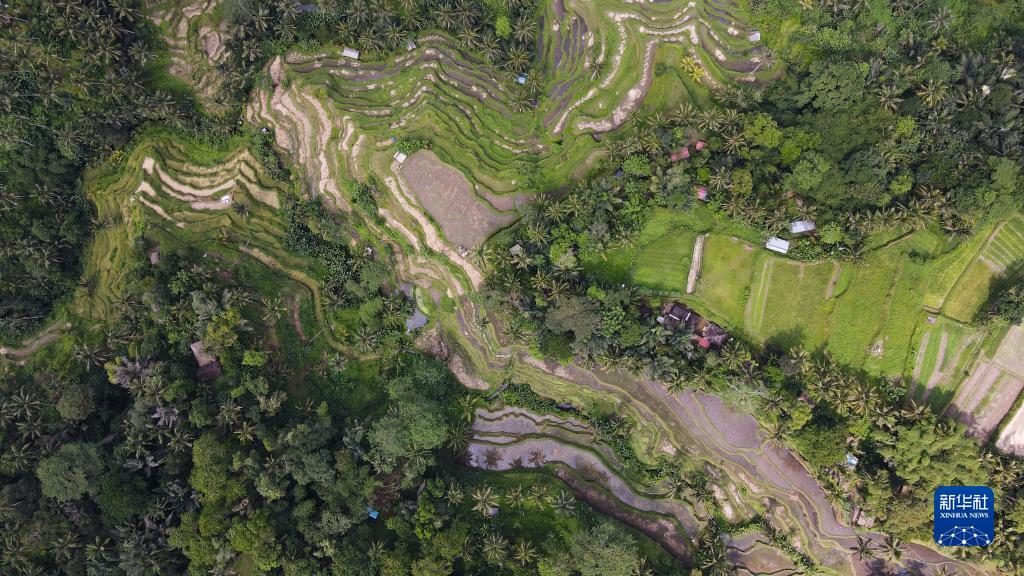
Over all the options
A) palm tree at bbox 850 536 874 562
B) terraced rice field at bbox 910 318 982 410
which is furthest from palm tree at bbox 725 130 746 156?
palm tree at bbox 850 536 874 562

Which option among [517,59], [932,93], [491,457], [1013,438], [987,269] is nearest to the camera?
[932,93]

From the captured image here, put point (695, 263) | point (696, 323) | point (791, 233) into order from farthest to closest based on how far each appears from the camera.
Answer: point (695, 263)
point (696, 323)
point (791, 233)

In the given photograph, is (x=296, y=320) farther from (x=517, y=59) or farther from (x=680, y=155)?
(x=680, y=155)

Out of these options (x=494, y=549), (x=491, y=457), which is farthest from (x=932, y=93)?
(x=494, y=549)

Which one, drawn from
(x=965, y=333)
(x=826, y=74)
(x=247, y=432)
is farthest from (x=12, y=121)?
(x=965, y=333)

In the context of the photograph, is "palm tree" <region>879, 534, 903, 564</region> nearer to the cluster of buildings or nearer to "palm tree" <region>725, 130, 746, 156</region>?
the cluster of buildings
